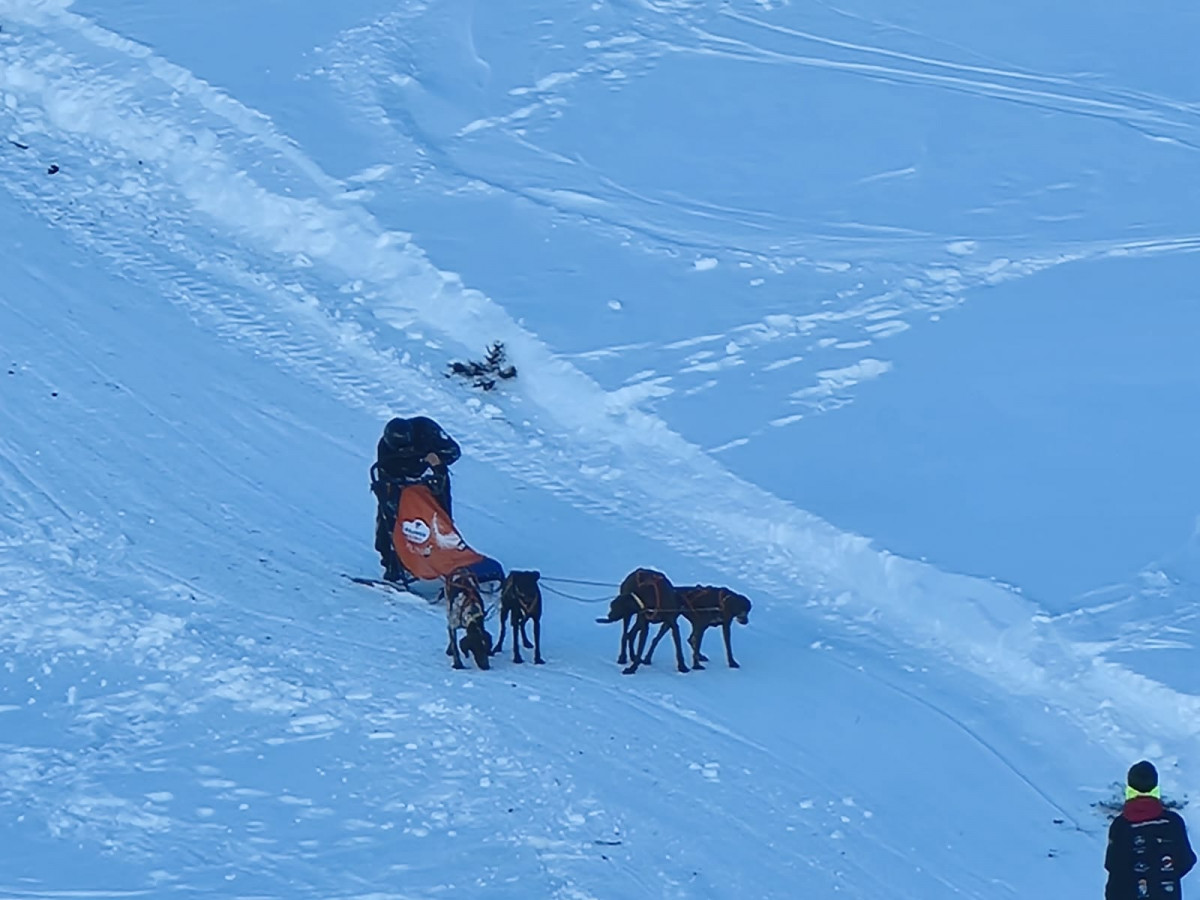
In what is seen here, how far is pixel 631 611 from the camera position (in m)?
9.05

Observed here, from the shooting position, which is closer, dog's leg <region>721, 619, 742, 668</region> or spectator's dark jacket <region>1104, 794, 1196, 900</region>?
spectator's dark jacket <region>1104, 794, 1196, 900</region>

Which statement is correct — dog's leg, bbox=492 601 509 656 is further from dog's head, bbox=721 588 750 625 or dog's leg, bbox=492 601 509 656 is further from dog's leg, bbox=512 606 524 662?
dog's head, bbox=721 588 750 625

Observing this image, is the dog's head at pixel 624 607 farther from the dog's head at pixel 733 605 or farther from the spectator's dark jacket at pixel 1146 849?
the spectator's dark jacket at pixel 1146 849

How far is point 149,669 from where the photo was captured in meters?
9.18

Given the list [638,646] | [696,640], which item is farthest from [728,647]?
[638,646]

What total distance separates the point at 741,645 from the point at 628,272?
451 cm

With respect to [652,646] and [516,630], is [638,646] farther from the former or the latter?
[516,630]

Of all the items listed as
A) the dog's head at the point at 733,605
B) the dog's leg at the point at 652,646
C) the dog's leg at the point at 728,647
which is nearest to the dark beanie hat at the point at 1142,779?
the dog's head at the point at 733,605

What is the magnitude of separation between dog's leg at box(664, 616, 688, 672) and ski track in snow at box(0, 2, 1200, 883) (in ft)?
3.11

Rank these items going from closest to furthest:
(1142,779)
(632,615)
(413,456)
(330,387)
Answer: (1142,779) < (632,615) < (413,456) < (330,387)

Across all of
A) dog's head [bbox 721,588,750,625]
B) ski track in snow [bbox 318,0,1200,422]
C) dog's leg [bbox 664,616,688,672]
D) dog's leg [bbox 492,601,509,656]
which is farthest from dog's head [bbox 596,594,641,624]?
ski track in snow [bbox 318,0,1200,422]

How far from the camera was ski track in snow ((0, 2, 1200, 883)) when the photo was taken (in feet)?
28.9

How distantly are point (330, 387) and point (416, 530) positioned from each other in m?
2.72

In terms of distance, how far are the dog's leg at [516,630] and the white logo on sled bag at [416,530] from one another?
0.72 m
